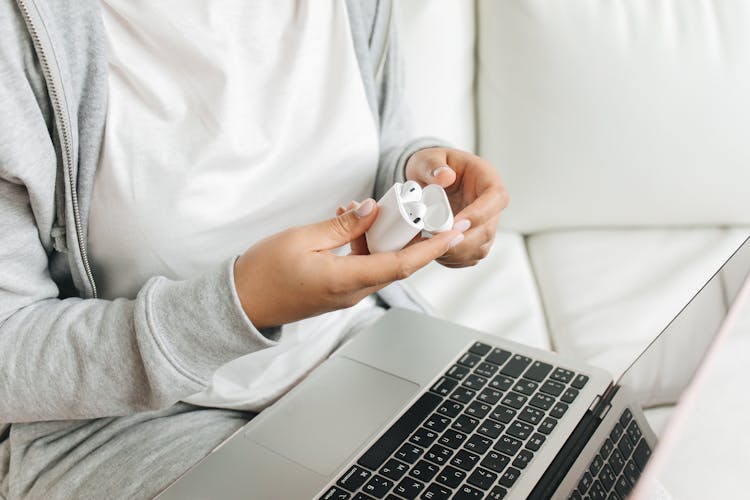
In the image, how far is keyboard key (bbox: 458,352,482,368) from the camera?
740 millimetres

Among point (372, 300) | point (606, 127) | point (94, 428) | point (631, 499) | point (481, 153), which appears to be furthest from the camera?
point (481, 153)

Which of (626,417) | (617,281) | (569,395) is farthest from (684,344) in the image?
(617,281)

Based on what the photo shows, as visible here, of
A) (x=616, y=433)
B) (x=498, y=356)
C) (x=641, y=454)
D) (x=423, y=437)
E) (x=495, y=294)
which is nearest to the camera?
(x=641, y=454)

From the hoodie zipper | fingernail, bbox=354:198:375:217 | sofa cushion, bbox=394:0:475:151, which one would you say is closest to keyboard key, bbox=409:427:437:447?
fingernail, bbox=354:198:375:217

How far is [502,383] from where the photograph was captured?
71 centimetres

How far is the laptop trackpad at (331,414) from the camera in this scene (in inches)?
25.3

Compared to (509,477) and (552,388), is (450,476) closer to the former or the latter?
(509,477)

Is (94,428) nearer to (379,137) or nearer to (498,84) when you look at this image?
(379,137)

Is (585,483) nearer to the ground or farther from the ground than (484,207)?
nearer to the ground

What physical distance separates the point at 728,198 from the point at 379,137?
0.61 metres

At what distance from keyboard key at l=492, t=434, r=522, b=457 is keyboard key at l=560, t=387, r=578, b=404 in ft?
0.25

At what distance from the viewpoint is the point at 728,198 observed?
114 cm

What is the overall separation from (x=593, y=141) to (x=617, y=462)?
75 cm

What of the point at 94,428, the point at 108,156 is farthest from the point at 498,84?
the point at 94,428
